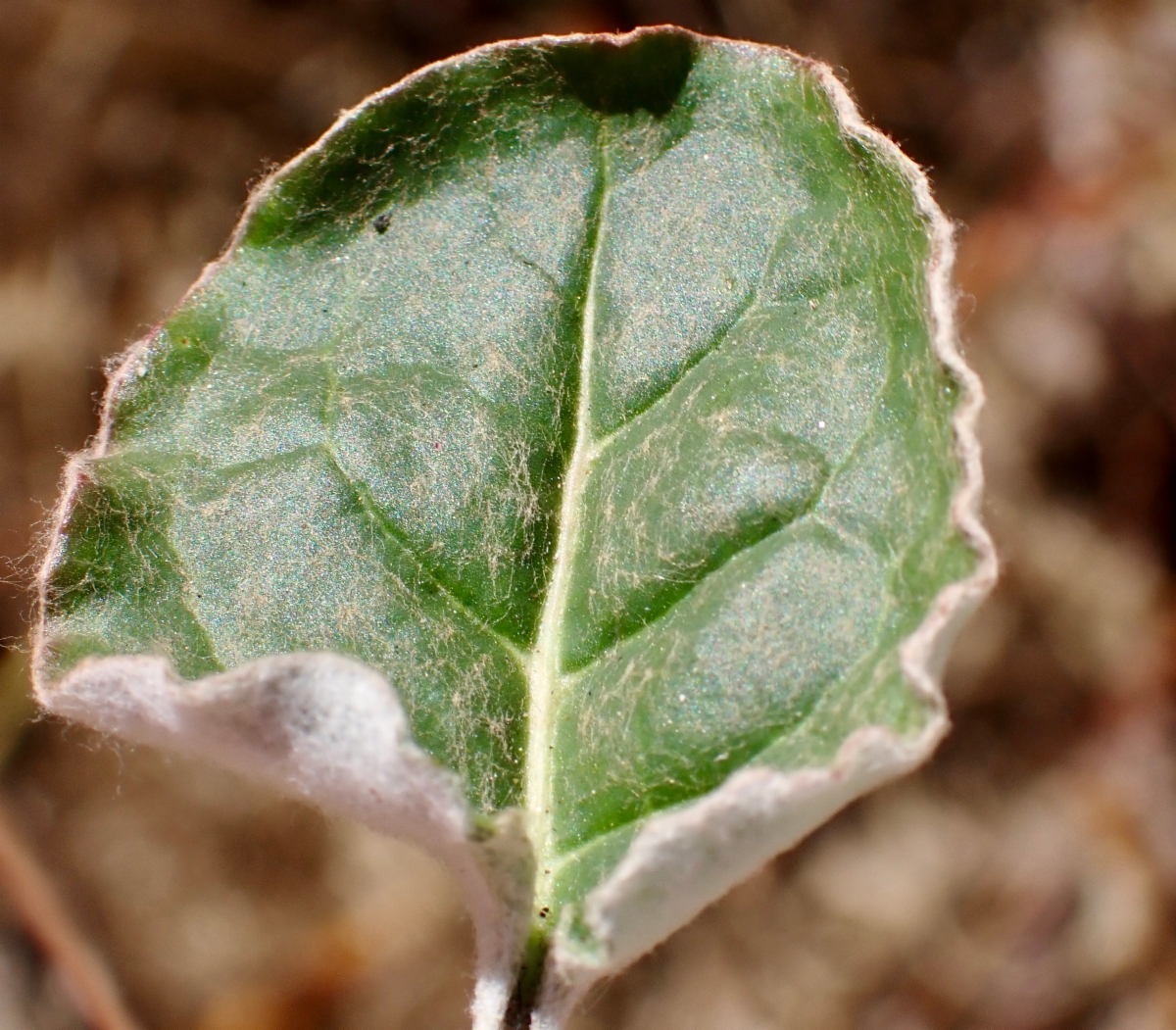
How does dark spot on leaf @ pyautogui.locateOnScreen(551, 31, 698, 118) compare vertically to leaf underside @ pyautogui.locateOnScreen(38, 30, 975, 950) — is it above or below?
above

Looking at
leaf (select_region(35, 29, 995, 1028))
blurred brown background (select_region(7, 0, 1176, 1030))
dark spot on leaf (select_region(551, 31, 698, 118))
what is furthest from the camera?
blurred brown background (select_region(7, 0, 1176, 1030))

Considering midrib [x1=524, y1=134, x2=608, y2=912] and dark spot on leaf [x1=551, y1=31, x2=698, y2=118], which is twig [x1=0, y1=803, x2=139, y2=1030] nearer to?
midrib [x1=524, y1=134, x2=608, y2=912]

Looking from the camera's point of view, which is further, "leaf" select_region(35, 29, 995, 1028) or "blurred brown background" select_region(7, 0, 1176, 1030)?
"blurred brown background" select_region(7, 0, 1176, 1030)

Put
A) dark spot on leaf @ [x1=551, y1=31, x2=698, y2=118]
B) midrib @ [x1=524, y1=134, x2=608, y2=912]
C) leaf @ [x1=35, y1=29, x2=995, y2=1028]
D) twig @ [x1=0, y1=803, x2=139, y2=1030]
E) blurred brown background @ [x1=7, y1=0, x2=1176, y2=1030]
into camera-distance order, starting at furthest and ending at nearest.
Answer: blurred brown background @ [x1=7, y1=0, x2=1176, y2=1030] < twig @ [x1=0, y1=803, x2=139, y2=1030] < dark spot on leaf @ [x1=551, y1=31, x2=698, y2=118] < midrib @ [x1=524, y1=134, x2=608, y2=912] < leaf @ [x1=35, y1=29, x2=995, y2=1028]

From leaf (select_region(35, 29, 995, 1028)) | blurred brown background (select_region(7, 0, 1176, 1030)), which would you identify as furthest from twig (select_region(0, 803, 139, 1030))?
leaf (select_region(35, 29, 995, 1028))

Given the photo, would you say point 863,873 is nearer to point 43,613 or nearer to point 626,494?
point 626,494

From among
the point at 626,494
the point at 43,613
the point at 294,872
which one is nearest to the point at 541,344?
the point at 626,494

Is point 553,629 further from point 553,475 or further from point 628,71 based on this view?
point 628,71

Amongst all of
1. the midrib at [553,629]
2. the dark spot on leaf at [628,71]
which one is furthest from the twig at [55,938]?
the dark spot on leaf at [628,71]
